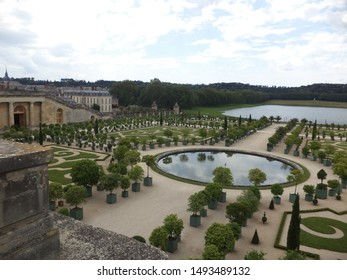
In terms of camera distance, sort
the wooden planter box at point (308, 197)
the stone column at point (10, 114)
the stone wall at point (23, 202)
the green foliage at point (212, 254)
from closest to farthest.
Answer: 1. the stone wall at point (23, 202)
2. the green foliage at point (212, 254)
3. the wooden planter box at point (308, 197)
4. the stone column at point (10, 114)

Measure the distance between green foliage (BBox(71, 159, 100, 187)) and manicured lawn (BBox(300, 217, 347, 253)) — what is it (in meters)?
13.3

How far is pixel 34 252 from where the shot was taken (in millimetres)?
7156

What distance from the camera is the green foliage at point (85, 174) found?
22.6 m

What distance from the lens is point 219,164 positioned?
35.7 metres

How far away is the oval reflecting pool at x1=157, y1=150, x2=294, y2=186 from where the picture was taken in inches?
1190

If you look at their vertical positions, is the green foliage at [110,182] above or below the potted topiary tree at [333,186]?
above

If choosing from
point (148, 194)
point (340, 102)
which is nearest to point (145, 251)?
point (148, 194)

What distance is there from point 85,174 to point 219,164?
16.9 meters

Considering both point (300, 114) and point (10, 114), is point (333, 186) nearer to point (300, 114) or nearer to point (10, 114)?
point (10, 114)

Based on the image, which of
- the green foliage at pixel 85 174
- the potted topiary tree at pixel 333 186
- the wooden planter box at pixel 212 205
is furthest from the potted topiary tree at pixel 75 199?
the potted topiary tree at pixel 333 186

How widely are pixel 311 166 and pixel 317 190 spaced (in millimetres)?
9850

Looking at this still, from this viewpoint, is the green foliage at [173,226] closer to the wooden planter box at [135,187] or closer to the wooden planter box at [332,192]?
the wooden planter box at [135,187]

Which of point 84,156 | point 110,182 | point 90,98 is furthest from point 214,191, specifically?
point 90,98

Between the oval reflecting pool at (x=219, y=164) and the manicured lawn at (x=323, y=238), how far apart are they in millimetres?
8407
